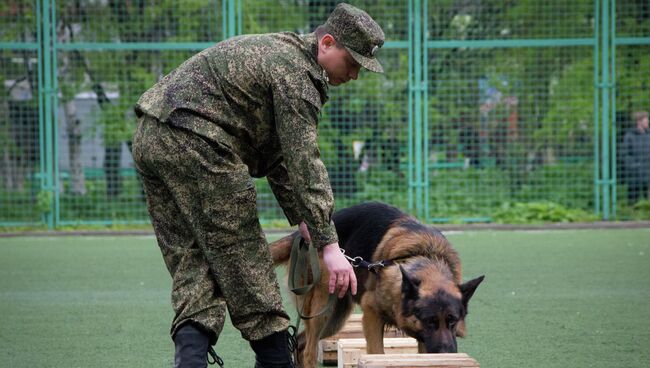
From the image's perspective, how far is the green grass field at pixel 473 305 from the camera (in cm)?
592

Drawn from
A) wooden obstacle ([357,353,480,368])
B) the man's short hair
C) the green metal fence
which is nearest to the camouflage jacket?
wooden obstacle ([357,353,480,368])

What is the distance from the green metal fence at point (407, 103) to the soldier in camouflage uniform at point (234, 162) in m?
9.68

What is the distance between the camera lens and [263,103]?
398 centimetres

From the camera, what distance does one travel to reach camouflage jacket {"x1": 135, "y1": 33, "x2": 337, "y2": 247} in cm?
385

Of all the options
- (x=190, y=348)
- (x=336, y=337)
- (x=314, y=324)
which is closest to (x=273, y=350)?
(x=190, y=348)

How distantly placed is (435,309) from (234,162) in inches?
56.9

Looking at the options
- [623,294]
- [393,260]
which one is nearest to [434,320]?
[393,260]

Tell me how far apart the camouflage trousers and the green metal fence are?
9691mm

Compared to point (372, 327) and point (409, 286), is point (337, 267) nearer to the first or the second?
point (409, 286)

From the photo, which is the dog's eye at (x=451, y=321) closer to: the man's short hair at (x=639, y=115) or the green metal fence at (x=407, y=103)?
the green metal fence at (x=407, y=103)

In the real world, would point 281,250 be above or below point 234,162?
below

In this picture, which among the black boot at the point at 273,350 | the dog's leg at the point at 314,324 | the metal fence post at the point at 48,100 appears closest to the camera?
the black boot at the point at 273,350

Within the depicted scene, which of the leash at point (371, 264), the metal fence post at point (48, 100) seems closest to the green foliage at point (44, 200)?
the metal fence post at point (48, 100)

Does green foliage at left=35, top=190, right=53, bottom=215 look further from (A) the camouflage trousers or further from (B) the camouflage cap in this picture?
(B) the camouflage cap
